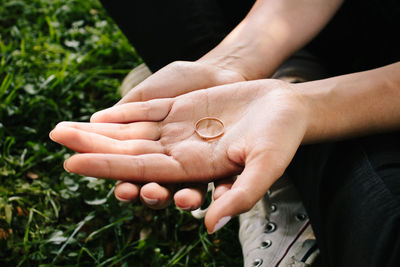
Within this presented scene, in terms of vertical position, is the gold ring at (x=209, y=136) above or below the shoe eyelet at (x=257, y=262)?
above

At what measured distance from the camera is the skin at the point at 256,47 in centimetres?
192

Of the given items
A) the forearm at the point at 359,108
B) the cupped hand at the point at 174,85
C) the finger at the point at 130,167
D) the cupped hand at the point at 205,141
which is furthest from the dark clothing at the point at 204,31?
the finger at the point at 130,167

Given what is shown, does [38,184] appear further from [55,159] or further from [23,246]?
[23,246]

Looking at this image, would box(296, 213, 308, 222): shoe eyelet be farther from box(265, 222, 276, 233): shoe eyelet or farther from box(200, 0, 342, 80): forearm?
box(200, 0, 342, 80): forearm

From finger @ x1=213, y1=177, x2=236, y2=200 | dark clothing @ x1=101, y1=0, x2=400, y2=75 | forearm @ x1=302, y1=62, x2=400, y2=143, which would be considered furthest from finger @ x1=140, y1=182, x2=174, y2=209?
dark clothing @ x1=101, y1=0, x2=400, y2=75

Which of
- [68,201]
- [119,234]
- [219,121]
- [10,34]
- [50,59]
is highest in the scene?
[10,34]

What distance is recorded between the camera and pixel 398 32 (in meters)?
2.04

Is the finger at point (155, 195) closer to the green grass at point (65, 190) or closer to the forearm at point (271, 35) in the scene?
the green grass at point (65, 190)

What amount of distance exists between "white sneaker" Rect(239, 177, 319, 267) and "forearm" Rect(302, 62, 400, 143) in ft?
1.83

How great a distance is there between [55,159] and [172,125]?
106cm

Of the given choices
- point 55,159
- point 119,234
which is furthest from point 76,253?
point 55,159

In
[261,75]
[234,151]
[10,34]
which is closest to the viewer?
[234,151]

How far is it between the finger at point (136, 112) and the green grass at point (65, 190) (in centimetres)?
64

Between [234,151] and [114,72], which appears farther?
[114,72]
